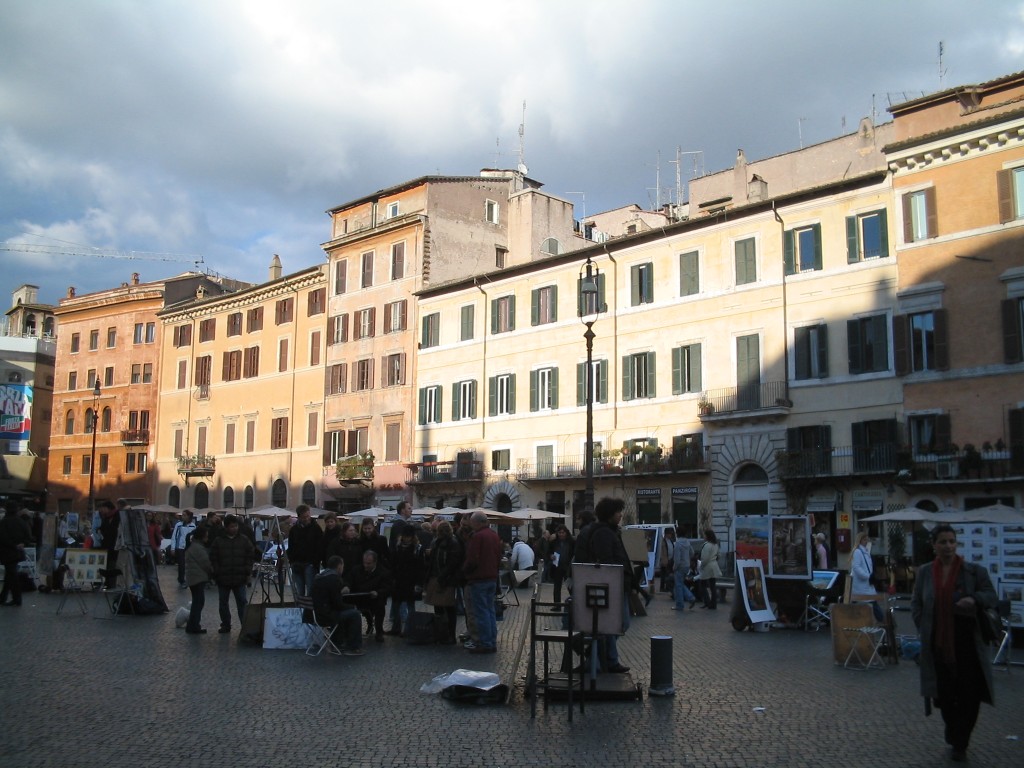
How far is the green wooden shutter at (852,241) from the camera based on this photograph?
1299 inches

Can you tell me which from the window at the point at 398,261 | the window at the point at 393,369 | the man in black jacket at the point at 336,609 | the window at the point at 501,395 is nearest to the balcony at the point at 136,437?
the window at the point at 393,369

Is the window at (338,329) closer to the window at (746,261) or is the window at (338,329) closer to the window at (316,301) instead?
the window at (316,301)

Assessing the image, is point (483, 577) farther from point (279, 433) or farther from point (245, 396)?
point (245, 396)

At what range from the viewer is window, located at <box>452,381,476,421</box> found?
45.1 m

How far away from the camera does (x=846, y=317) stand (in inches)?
1302

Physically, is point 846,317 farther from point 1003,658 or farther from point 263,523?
point 263,523

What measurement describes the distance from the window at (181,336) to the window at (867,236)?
1616 inches

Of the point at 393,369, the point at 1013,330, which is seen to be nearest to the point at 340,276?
the point at 393,369

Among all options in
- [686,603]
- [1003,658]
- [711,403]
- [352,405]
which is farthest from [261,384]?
[1003,658]

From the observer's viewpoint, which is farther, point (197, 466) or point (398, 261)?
point (197, 466)

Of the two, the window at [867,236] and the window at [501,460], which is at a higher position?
the window at [867,236]

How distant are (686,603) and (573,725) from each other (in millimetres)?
15032

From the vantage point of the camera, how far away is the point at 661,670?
1062 cm

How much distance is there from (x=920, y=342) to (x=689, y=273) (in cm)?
894
